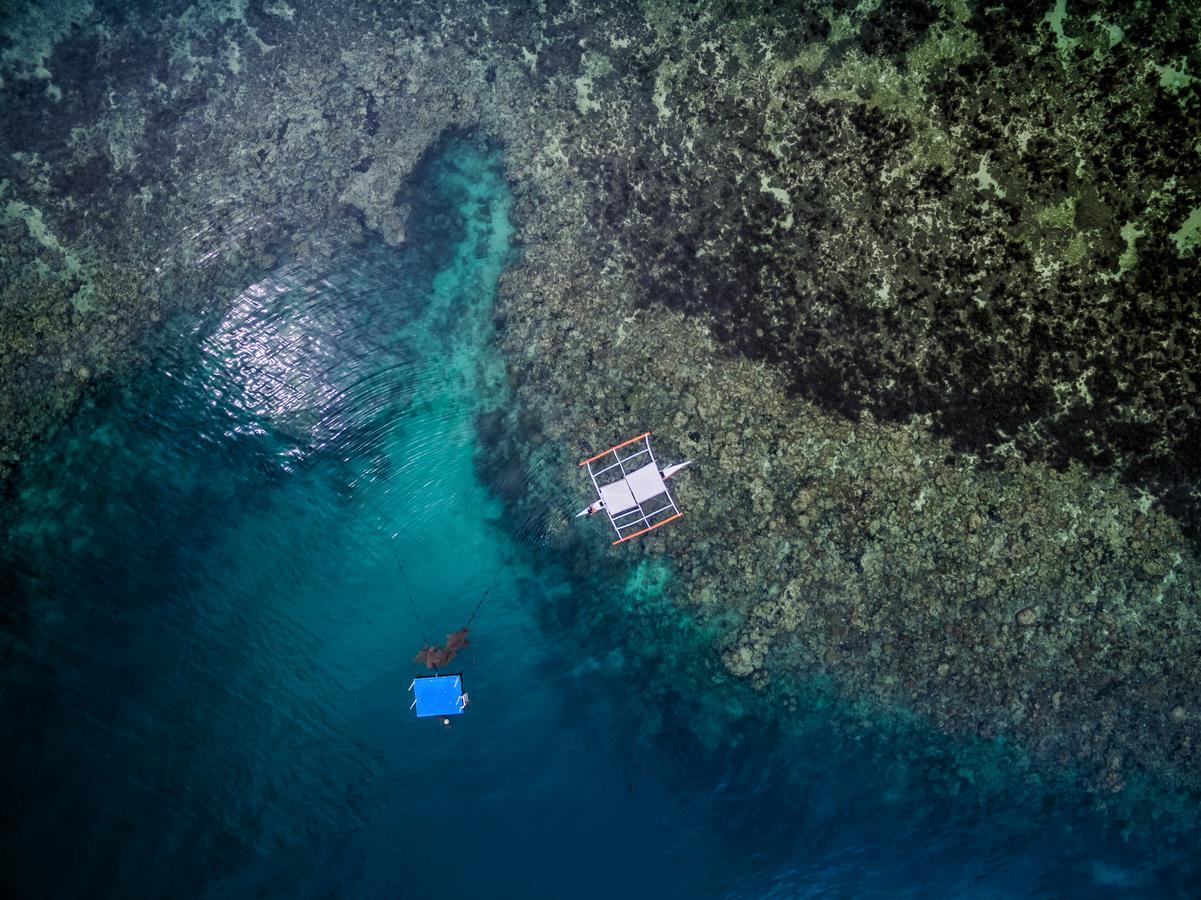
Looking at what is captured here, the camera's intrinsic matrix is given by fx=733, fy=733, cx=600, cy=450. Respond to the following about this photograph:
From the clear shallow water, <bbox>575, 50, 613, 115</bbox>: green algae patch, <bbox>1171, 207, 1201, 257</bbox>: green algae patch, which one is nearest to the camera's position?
<bbox>1171, 207, 1201, 257</bbox>: green algae patch

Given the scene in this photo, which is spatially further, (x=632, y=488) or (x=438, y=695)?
(x=632, y=488)

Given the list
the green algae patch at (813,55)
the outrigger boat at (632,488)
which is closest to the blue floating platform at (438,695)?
the outrigger boat at (632,488)

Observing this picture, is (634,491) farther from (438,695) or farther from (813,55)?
Result: (813,55)

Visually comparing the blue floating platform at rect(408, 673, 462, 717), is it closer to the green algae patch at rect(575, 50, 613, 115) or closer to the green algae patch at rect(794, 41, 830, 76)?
the green algae patch at rect(575, 50, 613, 115)

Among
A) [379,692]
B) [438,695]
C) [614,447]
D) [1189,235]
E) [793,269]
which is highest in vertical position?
[793,269]

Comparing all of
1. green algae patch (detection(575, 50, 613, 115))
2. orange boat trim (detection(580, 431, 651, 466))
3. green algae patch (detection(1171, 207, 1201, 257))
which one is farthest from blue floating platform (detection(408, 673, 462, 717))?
green algae patch (detection(1171, 207, 1201, 257))

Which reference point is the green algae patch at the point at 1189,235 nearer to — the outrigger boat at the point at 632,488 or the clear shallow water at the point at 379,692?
the outrigger boat at the point at 632,488

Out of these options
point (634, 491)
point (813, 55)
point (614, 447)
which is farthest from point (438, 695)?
point (813, 55)

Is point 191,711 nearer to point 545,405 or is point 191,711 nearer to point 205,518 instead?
point 205,518

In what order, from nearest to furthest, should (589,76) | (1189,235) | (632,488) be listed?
(1189,235)
(632,488)
(589,76)
